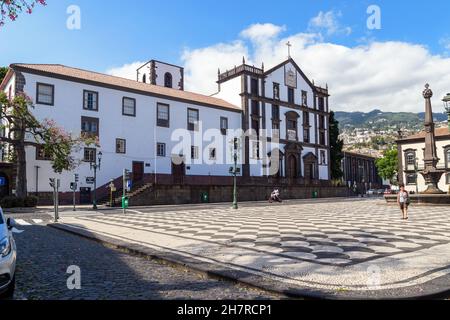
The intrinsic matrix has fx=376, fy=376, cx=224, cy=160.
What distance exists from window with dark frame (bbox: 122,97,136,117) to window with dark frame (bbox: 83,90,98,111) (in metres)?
2.82

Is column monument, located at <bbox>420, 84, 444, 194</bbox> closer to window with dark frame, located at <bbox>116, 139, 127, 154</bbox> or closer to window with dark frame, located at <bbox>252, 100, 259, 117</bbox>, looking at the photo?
window with dark frame, located at <bbox>252, 100, 259, 117</bbox>

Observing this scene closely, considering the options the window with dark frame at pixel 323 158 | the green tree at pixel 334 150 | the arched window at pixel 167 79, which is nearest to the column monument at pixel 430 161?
the window with dark frame at pixel 323 158

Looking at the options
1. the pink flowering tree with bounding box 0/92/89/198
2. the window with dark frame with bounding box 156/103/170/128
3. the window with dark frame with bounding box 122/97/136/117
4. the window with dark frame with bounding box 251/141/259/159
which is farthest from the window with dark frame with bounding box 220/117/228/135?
the pink flowering tree with bounding box 0/92/89/198

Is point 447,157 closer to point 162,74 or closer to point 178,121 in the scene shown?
point 178,121

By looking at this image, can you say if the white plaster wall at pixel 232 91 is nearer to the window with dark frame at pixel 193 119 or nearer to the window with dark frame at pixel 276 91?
the window with dark frame at pixel 276 91

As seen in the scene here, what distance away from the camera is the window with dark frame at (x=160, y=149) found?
128 ft

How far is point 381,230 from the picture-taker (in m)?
11.6

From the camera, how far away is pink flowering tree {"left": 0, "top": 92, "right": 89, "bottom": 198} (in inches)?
1097

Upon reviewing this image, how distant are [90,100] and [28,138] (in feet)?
21.6

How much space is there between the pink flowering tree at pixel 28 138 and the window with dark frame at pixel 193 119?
1301cm
